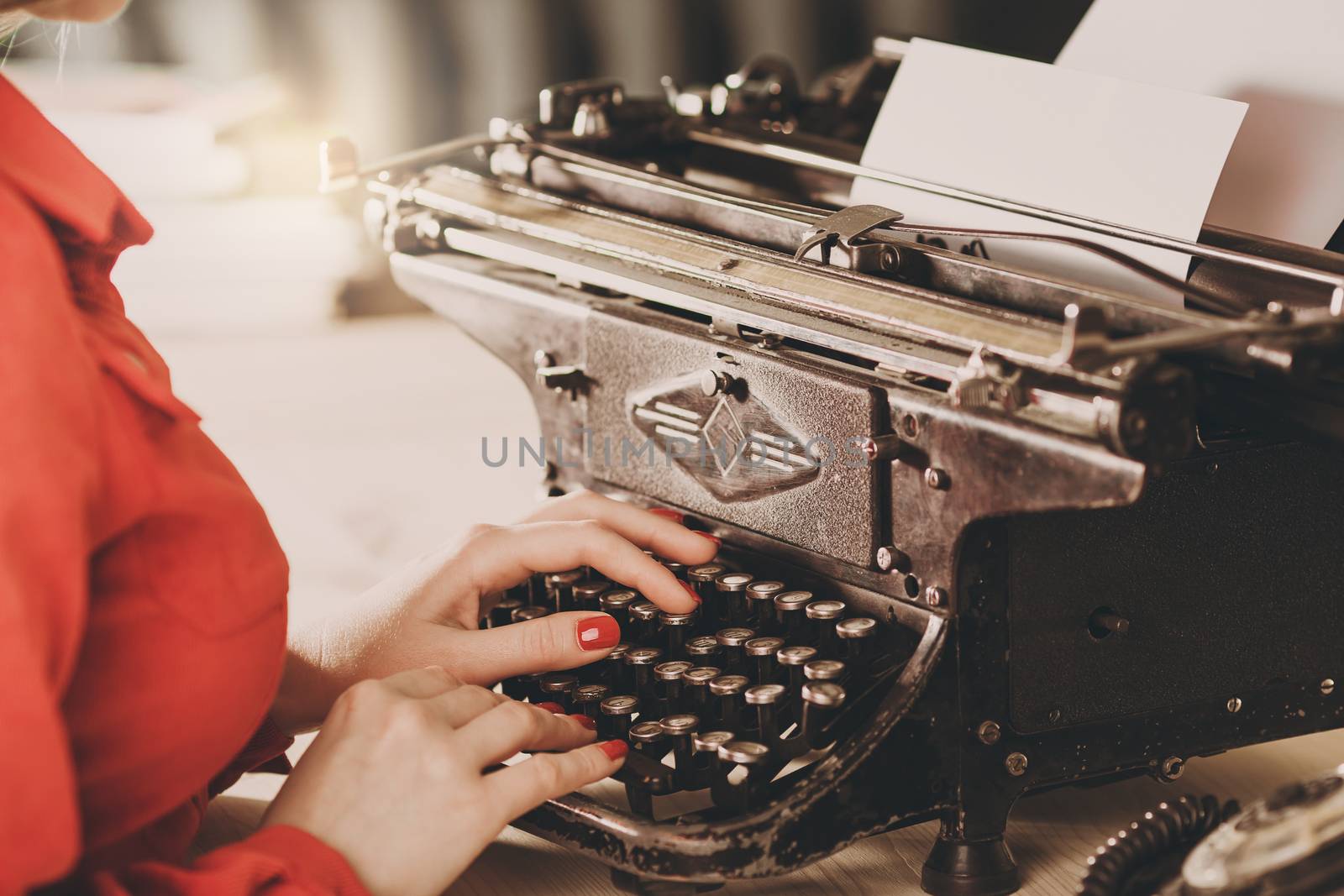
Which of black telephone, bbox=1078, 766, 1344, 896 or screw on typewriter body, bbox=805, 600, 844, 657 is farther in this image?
screw on typewriter body, bbox=805, 600, 844, 657

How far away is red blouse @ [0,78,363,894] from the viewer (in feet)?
2.03

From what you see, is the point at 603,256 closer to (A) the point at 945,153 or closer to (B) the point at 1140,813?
(A) the point at 945,153

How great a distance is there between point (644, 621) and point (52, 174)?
1.65 feet

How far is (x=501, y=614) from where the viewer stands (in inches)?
45.3


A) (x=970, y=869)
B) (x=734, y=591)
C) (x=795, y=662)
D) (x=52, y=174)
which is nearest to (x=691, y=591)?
(x=734, y=591)

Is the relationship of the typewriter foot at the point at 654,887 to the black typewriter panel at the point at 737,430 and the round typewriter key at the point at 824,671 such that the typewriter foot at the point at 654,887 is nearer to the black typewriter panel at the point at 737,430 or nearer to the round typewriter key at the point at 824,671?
the round typewriter key at the point at 824,671

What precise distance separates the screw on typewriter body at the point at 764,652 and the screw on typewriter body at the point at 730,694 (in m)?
0.01

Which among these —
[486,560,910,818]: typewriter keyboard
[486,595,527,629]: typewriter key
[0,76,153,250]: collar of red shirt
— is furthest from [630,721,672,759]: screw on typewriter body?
[0,76,153,250]: collar of red shirt

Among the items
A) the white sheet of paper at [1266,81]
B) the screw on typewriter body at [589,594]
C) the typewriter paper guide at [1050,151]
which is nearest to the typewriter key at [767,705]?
the screw on typewriter body at [589,594]

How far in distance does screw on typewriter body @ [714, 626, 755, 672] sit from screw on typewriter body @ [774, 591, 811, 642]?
0.08 ft

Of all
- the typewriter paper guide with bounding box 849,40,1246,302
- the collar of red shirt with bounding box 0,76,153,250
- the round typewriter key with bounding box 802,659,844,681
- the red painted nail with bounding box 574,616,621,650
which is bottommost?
the red painted nail with bounding box 574,616,621,650

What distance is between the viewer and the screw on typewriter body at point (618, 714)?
97 cm

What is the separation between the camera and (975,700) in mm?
919

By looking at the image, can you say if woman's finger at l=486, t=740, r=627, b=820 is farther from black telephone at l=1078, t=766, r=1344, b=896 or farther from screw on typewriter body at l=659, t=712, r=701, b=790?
black telephone at l=1078, t=766, r=1344, b=896
